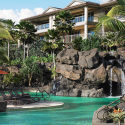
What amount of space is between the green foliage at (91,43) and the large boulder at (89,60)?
8.31 m

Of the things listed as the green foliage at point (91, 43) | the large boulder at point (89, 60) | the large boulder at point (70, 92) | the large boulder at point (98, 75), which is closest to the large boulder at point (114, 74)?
the large boulder at point (98, 75)

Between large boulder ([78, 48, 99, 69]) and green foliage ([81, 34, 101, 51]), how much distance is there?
27.3 ft

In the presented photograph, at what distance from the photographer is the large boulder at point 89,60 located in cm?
2170

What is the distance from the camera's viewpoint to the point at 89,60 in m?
21.7

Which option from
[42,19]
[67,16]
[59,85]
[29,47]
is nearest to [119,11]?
[59,85]

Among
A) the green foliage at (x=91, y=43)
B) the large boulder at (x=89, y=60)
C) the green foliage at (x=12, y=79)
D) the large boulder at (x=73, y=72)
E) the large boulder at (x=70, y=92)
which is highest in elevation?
the green foliage at (x=91, y=43)

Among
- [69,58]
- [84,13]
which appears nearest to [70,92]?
[69,58]

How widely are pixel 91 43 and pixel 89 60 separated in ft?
33.1

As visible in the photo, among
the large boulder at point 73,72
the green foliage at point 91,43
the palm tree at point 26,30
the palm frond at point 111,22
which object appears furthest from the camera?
the palm tree at point 26,30

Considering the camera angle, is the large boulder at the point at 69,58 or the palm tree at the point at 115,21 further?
the large boulder at the point at 69,58

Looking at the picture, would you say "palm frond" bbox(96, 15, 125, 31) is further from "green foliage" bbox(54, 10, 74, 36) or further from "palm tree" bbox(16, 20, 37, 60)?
"palm tree" bbox(16, 20, 37, 60)

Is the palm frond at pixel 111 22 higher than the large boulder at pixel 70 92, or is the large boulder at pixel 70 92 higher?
the palm frond at pixel 111 22

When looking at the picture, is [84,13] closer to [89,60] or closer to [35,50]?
[35,50]

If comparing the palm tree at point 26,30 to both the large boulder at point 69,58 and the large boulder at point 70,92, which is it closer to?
the large boulder at point 69,58
